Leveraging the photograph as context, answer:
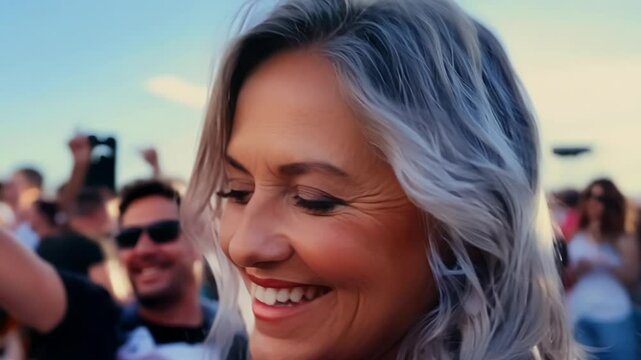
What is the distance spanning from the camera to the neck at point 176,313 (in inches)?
79.0

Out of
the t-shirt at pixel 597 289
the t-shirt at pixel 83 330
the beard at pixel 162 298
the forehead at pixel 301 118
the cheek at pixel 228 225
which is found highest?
the forehead at pixel 301 118

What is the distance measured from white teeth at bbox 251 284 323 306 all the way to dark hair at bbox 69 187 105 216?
1.78m

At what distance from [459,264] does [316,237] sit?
0.13 meters

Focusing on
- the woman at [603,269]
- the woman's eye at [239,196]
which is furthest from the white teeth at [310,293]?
the woman at [603,269]

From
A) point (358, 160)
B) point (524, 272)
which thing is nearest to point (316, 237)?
point (358, 160)

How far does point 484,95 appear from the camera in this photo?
0.73 meters

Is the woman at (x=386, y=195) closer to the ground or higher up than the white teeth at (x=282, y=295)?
higher up

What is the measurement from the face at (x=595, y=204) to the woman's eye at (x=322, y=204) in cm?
194

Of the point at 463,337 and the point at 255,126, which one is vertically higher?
the point at 255,126

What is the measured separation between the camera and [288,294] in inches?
28.3

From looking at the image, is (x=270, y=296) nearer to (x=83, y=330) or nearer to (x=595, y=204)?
(x=83, y=330)

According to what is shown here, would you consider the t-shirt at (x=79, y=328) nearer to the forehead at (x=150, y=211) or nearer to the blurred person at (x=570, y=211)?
the forehead at (x=150, y=211)

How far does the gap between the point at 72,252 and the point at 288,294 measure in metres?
1.61

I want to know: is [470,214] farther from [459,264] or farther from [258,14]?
[258,14]
